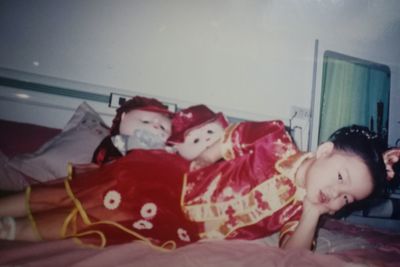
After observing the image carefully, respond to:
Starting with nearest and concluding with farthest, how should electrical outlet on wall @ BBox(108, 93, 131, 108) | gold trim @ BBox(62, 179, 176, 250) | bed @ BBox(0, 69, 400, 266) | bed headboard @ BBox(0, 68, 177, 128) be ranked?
bed @ BBox(0, 69, 400, 266), gold trim @ BBox(62, 179, 176, 250), bed headboard @ BBox(0, 68, 177, 128), electrical outlet on wall @ BBox(108, 93, 131, 108)

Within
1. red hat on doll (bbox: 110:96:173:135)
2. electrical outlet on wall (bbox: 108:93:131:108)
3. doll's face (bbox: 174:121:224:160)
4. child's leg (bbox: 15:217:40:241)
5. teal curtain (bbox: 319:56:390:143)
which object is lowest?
child's leg (bbox: 15:217:40:241)

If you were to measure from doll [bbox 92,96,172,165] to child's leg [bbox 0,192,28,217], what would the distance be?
1.16 feet

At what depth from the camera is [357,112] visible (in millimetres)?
2266

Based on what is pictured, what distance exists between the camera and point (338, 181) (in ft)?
3.34

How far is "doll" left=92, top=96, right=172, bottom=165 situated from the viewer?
1302 mm

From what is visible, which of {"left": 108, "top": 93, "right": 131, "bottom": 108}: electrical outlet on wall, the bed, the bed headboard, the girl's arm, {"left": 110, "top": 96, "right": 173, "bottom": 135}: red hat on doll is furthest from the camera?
{"left": 108, "top": 93, "right": 131, "bottom": 108}: electrical outlet on wall

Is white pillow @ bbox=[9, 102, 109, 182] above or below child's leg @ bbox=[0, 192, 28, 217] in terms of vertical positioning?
above

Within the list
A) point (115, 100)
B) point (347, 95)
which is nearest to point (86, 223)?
point (115, 100)

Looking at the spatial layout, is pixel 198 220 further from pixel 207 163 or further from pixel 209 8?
pixel 209 8

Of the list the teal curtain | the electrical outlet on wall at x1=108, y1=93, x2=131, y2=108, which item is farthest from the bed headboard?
the teal curtain

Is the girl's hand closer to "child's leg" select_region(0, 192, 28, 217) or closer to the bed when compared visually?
the bed

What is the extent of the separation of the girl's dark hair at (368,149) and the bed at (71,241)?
0.96 feet

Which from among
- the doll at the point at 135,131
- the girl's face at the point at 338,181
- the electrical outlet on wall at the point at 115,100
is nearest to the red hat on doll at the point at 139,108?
the doll at the point at 135,131

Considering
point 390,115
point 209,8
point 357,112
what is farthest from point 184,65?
point 390,115
